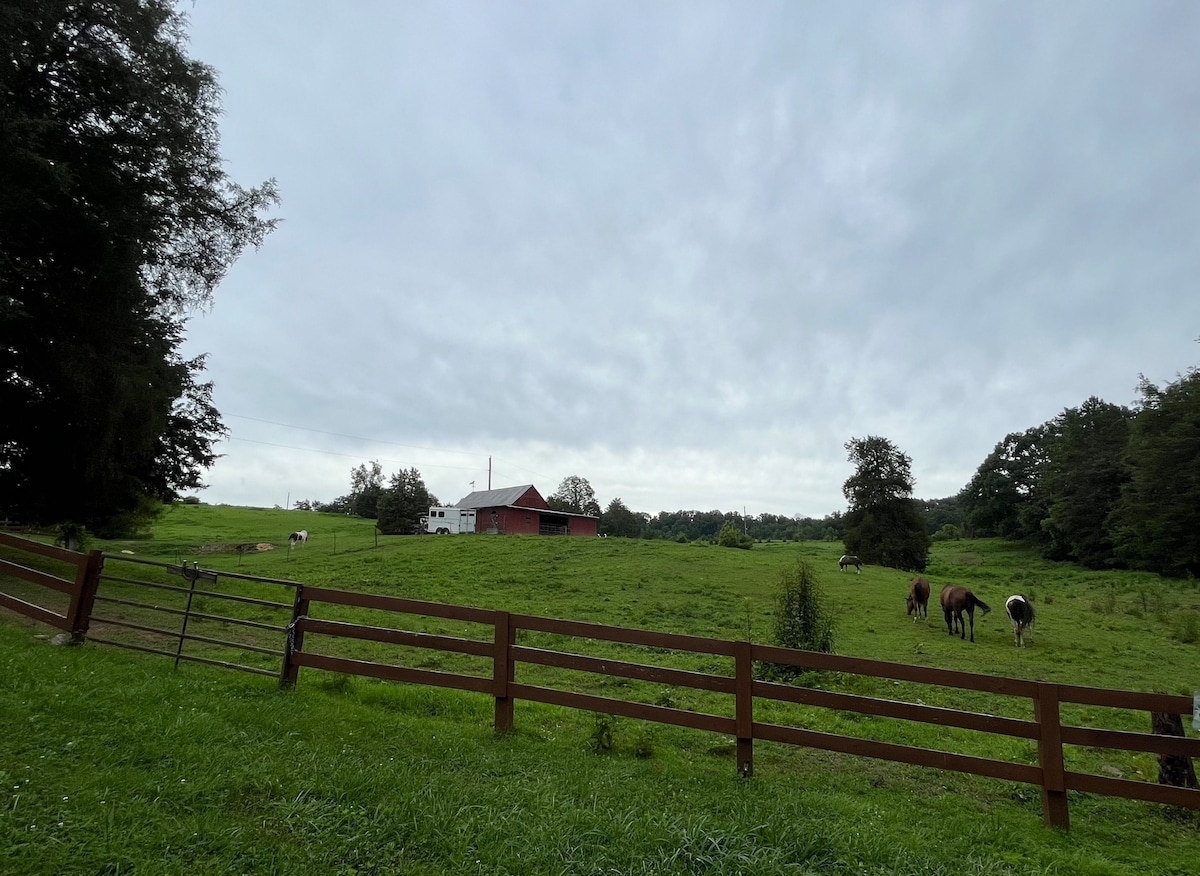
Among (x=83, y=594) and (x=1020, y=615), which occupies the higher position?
(x=83, y=594)

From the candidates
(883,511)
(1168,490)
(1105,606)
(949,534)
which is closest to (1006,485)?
(949,534)

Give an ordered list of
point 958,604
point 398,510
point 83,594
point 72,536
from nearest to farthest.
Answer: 1. point 83,594
2. point 958,604
3. point 72,536
4. point 398,510

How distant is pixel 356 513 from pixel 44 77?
279ft

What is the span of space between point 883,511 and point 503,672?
4260 centimetres

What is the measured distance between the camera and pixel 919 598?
61.7ft

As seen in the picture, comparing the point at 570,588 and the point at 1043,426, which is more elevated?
the point at 1043,426

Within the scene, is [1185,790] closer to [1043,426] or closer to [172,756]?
[172,756]

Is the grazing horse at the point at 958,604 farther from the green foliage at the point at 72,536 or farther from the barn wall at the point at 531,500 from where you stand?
the barn wall at the point at 531,500

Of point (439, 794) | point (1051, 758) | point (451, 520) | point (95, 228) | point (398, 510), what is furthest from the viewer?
point (451, 520)

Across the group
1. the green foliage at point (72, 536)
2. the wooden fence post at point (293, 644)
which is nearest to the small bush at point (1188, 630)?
the wooden fence post at point (293, 644)

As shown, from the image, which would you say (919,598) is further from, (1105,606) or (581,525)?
(581,525)

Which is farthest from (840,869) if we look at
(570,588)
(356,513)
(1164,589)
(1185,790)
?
(356,513)

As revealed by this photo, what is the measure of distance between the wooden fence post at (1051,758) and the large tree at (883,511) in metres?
38.5

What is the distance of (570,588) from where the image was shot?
67.9 ft
